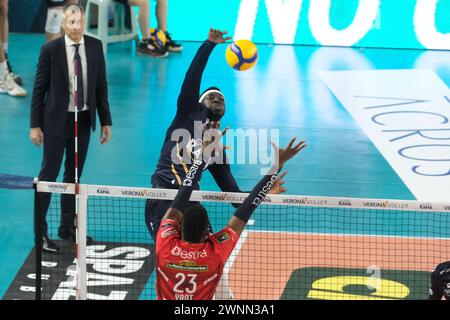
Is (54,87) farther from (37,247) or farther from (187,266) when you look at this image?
(187,266)

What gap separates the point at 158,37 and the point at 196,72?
10224 mm

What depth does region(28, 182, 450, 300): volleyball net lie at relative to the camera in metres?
7.87

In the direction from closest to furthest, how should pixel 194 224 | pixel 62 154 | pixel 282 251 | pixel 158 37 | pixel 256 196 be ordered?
pixel 194 224, pixel 256 196, pixel 62 154, pixel 282 251, pixel 158 37

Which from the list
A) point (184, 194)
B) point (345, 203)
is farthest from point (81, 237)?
point (345, 203)

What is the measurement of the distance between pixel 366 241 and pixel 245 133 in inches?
161

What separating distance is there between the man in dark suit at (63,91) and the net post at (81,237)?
1.61 m

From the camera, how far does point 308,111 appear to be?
14.8 metres

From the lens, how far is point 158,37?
1783cm

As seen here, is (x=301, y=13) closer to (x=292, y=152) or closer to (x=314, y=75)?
(x=314, y=75)

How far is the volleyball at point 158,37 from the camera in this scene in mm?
17797

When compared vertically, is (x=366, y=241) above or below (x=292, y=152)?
below

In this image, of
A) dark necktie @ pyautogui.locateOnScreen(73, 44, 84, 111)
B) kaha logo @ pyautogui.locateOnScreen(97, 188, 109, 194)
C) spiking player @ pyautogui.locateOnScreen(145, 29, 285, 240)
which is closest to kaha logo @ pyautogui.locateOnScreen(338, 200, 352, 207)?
spiking player @ pyautogui.locateOnScreen(145, 29, 285, 240)
